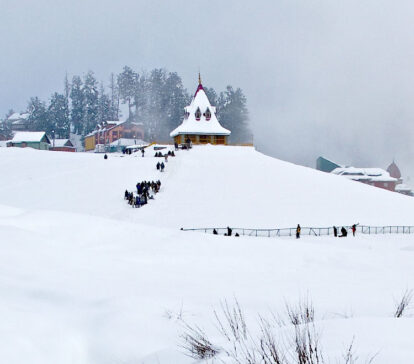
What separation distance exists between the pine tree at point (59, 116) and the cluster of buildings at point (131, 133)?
8.00 metres

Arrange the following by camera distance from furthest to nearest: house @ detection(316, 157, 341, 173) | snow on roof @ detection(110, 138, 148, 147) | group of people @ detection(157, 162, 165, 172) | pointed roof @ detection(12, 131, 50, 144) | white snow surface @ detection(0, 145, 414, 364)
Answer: house @ detection(316, 157, 341, 173), snow on roof @ detection(110, 138, 148, 147), pointed roof @ detection(12, 131, 50, 144), group of people @ detection(157, 162, 165, 172), white snow surface @ detection(0, 145, 414, 364)

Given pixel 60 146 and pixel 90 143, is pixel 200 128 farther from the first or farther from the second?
pixel 90 143

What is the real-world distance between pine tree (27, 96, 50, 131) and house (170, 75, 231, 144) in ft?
184

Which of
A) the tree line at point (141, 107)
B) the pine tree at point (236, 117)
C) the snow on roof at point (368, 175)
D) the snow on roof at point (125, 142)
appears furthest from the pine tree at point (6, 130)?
the snow on roof at point (368, 175)

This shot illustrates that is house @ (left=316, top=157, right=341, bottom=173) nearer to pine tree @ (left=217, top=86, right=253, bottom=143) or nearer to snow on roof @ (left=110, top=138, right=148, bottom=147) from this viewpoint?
pine tree @ (left=217, top=86, right=253, bottom=143)

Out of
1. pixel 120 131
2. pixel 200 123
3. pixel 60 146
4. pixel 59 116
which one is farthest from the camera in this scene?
pixel 59 116

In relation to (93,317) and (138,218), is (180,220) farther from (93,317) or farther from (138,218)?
(93,317)

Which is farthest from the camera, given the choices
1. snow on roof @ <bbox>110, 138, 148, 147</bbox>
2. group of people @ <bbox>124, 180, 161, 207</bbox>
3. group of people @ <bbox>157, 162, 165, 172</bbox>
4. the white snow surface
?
snow on roof @ <bbox>110, 138, 148, 147</bbox>

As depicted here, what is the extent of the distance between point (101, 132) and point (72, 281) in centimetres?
9120

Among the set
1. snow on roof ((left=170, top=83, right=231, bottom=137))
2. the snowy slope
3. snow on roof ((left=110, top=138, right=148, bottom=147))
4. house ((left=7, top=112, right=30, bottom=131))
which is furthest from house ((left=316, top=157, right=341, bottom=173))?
house ((left=7, top=112, right=30, bottom=131))

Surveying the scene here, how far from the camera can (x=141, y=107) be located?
102 meters

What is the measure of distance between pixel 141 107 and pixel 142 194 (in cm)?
7383

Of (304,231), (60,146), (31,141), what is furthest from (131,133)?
(304,231)

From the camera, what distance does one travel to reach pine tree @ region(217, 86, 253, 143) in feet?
292
